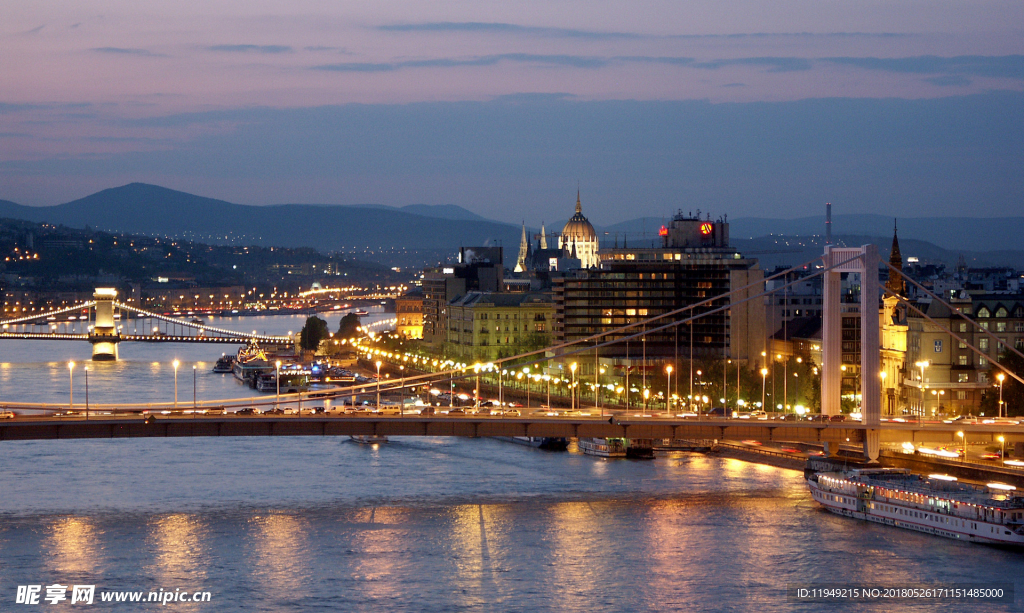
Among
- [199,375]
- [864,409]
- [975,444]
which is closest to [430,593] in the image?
[864,409]

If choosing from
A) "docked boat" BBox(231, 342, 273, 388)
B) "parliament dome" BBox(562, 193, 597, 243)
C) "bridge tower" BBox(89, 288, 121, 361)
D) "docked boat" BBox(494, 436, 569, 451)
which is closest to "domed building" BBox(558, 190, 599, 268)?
"parliament dome" BBox(562, 193, 597, 243)

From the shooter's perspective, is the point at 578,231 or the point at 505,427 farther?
the point at 578,231

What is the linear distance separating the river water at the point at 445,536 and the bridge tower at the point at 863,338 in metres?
1.33

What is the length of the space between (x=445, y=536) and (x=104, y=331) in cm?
4679

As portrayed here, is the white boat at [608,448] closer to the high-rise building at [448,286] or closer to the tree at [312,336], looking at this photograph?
the high-rise building at [448,286]

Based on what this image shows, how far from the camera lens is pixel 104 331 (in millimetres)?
63781

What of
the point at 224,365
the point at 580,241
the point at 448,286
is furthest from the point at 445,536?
the point at 580,241

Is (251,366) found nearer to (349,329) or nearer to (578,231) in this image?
(349,329)

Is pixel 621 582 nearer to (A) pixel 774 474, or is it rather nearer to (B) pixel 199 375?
(A) pixel 774 474

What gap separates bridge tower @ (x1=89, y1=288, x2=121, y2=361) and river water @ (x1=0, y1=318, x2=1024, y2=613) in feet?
107

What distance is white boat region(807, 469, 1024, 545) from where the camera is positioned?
19.5 meters

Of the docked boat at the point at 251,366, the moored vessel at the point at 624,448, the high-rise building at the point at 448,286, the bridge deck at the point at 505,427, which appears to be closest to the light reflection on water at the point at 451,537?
the bridge deck at the point at 505,427

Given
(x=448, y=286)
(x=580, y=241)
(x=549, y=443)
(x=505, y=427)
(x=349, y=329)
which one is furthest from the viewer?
(x=580, y=241)

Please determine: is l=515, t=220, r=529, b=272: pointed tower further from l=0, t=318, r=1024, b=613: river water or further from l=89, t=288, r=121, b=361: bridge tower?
l=0, t=318, r=1024, b=613: river water
